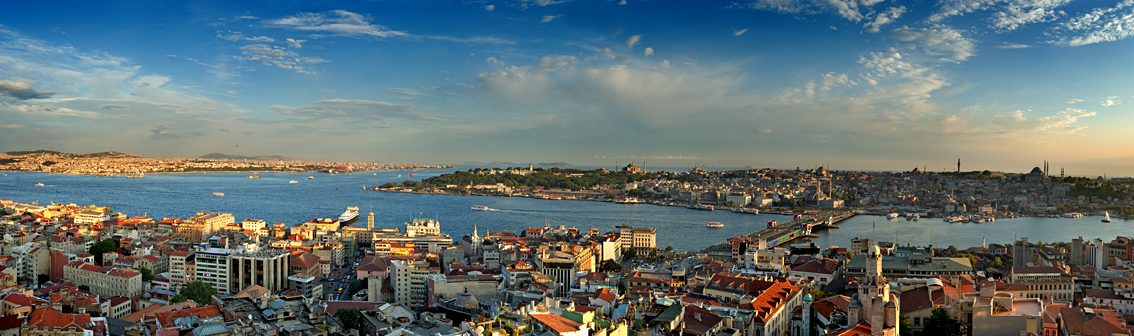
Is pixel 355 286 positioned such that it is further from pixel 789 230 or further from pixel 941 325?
pixel 789 230

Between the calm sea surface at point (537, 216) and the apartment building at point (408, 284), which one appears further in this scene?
Answer: the calm sea surface at point (537, 216)

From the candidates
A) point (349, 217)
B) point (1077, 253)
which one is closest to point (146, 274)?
point (349, 217)

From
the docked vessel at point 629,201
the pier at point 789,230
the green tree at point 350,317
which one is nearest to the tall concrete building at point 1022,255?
the pier at point 789,230

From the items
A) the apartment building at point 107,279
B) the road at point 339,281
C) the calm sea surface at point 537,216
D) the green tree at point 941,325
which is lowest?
the road at point 339,281

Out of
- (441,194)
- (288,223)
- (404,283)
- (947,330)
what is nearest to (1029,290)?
(947,330)

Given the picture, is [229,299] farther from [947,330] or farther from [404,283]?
[947,330]

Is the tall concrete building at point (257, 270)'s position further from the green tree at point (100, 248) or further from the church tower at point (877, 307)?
the church tower at point (877, 307)

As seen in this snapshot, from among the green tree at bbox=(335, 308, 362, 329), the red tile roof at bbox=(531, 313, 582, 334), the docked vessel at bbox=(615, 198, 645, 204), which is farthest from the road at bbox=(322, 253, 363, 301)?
the docked vessel at bbox=(615, 198, 645, 204)
